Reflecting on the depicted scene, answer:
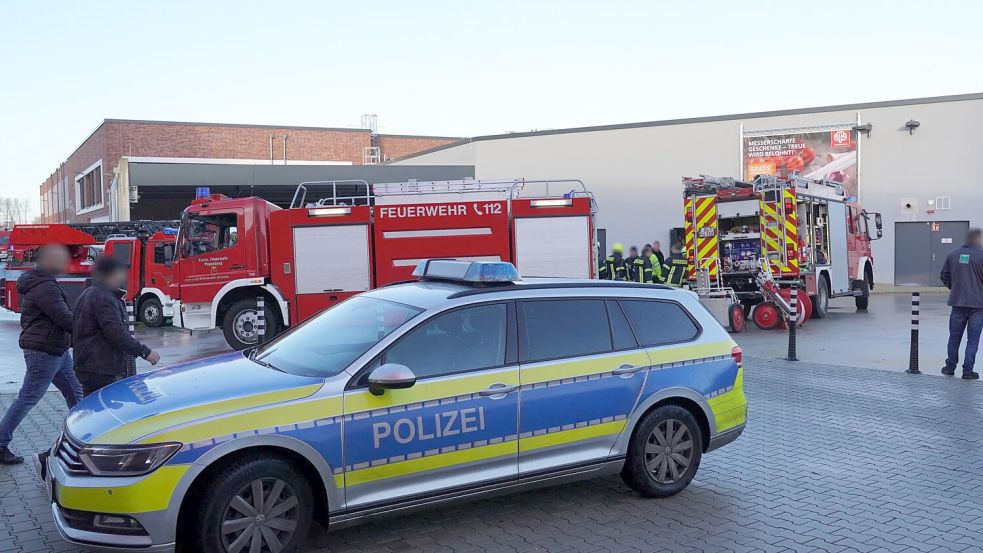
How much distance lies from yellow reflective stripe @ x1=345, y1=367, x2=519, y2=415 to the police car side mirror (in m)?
0.06

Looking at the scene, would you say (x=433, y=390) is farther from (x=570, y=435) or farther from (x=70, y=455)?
(x=70, y=455)

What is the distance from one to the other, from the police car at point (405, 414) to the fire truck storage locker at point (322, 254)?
7.57 metres

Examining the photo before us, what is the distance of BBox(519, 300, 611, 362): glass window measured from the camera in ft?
17.1

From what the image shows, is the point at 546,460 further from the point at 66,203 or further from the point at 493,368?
the point at 66,203

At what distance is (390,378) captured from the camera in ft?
14.5

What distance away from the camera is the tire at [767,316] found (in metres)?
16.1

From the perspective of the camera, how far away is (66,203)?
72562 millimetres

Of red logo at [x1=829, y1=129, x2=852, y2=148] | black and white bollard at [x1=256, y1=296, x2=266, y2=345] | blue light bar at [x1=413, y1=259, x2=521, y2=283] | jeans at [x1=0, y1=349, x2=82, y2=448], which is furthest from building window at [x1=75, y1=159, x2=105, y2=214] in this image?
blue light bar at [x1=413, y1=259, x2=521, y2=283]

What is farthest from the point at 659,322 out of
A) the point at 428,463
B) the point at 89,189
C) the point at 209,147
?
the point at 89,189

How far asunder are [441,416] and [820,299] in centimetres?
1560

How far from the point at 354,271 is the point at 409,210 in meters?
1.40

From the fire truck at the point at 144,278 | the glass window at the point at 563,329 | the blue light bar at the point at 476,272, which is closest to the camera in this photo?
the glass window at the point at 563,329

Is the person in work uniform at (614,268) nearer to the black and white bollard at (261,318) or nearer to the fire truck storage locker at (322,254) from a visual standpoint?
the fire truck storage locker at (322,254)

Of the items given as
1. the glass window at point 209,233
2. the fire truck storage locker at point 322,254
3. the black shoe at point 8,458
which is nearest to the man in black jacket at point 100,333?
the black shoe at point 8,458
